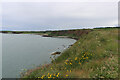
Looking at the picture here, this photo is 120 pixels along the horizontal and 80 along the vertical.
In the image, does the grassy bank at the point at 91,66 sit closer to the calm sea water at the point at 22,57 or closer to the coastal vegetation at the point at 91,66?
the coastal vegetation at the point at 91,66

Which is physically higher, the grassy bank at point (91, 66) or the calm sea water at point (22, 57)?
the grassy bank at point (91, 66)

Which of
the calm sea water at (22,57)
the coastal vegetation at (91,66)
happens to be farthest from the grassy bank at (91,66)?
the calm sea water at (22,57)

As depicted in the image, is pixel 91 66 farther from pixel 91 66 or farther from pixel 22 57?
pixel 22 57

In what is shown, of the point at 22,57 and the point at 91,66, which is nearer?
the point at 91,66

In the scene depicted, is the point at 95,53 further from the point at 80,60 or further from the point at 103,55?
the point at 80,60

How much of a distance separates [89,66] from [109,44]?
6.36 meters

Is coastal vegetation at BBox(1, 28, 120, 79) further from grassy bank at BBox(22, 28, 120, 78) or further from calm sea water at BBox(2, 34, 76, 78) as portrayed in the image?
calm sea water at BBox(2, 34, 76, 78)

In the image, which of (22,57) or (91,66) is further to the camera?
(22,57)

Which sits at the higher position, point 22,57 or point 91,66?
point 91,66

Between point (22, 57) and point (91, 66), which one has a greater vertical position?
point (91, 66)

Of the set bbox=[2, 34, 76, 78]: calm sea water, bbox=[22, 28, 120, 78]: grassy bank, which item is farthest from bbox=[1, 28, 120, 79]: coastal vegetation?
bbox=[2, 34, 76, 78]: calm sea water

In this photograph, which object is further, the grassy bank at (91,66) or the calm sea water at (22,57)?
the calm sea water at (22,57)

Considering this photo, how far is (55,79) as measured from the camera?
7.24 metres

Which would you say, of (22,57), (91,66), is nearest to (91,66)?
(91,66)
